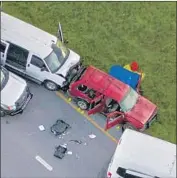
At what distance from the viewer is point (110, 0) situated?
23.5 metres

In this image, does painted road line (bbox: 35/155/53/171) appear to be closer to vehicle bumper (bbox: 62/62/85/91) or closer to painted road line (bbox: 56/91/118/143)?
painted road line (bbox: 56/91/118/143)

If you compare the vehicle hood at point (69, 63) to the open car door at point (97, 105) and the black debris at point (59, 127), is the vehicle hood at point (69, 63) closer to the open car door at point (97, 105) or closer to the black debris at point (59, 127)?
the open car door at point (97, 105)

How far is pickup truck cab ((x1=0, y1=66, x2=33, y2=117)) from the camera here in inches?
729

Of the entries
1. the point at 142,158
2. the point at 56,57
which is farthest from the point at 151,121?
the point at 56,57

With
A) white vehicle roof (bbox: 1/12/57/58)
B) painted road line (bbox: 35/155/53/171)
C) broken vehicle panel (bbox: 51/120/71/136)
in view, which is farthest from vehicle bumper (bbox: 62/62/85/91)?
painted road line (bbox: 35/155/53/171)

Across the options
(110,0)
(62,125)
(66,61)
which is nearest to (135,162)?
Answer: (62,125)

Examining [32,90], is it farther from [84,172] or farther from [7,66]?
[84,172]

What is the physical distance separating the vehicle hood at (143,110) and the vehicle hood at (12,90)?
151 inches

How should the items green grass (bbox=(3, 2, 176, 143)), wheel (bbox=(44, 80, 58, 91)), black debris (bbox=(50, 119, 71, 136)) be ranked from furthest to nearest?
green grass (bbox=(3, 2, 176, 143)) < wheel (bbox=(44, 80, 58, 91)) < black debris (bbox=(50, 119, 71, 136))

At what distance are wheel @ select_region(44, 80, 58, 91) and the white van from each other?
3.45 m

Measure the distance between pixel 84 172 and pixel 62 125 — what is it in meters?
1.87

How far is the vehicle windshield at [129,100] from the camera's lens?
19172 mm

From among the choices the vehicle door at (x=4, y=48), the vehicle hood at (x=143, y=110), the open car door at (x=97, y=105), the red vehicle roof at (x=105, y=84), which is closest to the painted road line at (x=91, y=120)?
the open car door at (x=97, y=105)

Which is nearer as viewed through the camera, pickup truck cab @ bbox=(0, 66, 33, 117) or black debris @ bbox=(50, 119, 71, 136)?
pickup truck cab @ bbox=(0, 66, 33, 117)
